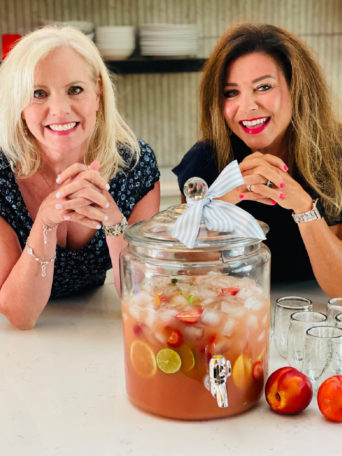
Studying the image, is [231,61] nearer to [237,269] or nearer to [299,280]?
[299,280]

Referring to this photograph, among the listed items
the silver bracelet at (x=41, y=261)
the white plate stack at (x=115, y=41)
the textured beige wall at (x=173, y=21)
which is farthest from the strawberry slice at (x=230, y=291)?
the textured beige wall at (x=173, y=21)

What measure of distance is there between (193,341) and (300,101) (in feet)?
3.25

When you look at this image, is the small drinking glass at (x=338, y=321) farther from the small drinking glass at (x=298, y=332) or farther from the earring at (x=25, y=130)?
the earring at (x=25, y=130)

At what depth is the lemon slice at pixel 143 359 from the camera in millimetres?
949

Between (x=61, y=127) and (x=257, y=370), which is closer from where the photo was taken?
(x=257, y=370)

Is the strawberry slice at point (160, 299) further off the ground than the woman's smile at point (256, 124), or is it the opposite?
the woman's smile at point (256, 124)

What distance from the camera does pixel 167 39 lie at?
9.75ft

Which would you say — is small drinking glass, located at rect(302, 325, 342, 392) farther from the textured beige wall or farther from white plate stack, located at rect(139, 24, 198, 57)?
the textured beige wall

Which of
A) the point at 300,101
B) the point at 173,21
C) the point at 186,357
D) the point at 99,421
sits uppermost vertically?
the point at 173,21

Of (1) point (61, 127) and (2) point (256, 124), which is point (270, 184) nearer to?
(2) point (256, 124)

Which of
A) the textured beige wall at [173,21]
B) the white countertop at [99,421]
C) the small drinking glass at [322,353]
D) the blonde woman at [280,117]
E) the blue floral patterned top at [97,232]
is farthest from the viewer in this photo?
the textured beige wall at [173,21]

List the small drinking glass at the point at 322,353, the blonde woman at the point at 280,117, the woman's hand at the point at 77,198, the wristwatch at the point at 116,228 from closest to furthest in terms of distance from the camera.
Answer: the small drinking glass at the point at 322,353 < the woman's hand at the point at 77,198 < the wristwatch at the point at 116,228 < the blonde woman at the point at 280,117

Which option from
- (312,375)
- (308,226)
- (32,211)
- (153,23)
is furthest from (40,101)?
(153,23)

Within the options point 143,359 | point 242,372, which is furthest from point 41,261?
point 242,372
